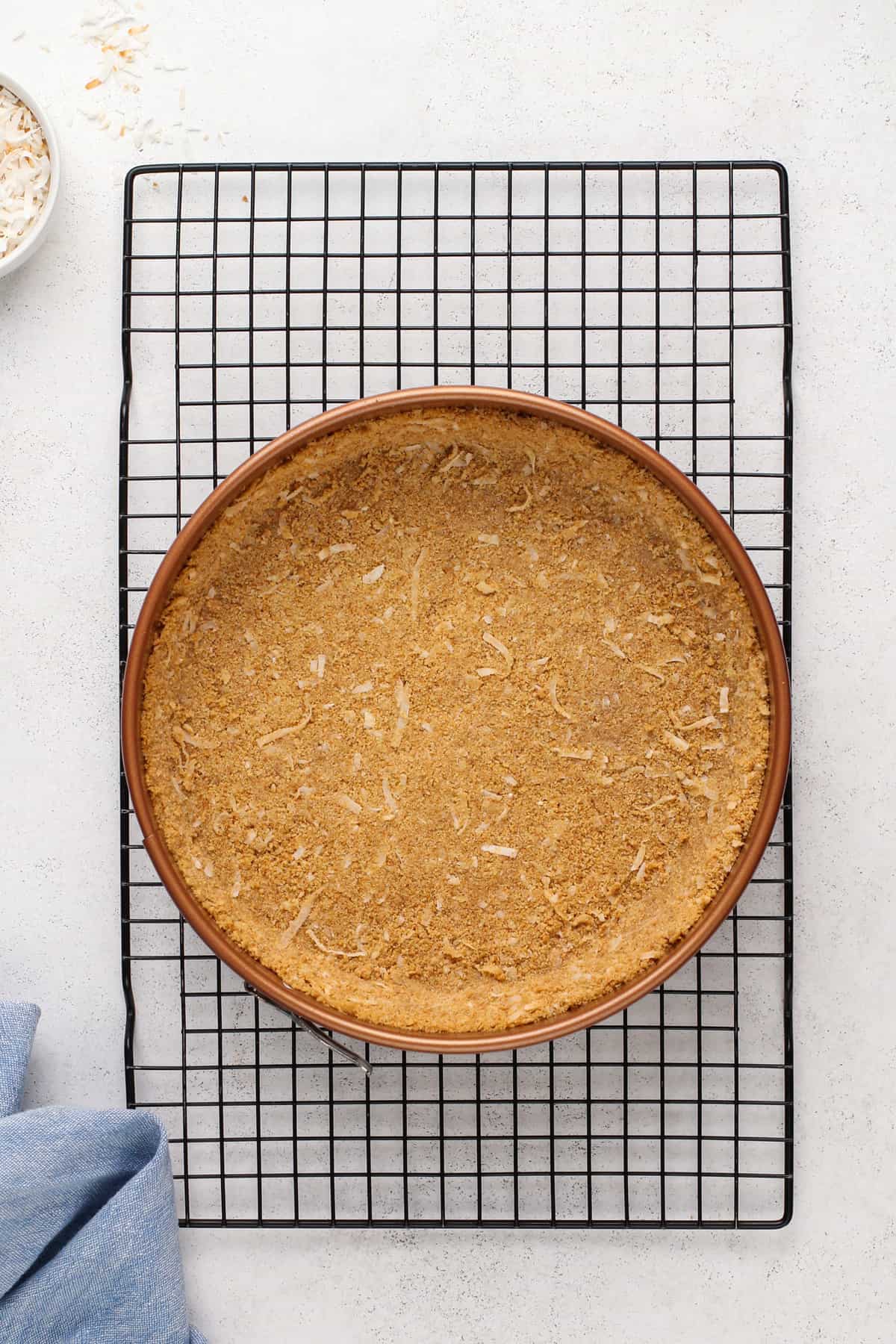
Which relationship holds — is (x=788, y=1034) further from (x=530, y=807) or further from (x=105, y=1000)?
(x=105, y=1000)

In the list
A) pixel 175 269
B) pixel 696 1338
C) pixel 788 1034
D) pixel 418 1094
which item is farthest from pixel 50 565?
pixel 696 1338

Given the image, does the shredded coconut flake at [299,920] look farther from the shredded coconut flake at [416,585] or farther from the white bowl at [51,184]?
the white bowl at [51,184]

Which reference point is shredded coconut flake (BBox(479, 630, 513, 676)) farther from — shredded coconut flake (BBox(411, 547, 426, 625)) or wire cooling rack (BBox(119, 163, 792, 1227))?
wire cooling rack (BBox(119, 163, 792, 1227))

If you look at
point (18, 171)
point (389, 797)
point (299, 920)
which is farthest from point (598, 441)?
point (18, 171)

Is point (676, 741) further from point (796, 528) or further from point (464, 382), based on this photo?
point (464, 382)

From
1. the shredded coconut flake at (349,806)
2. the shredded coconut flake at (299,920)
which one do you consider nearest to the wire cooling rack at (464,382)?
the shredded coconut flake at (299,920)

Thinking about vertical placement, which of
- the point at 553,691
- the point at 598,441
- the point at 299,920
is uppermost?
the point at 598,441
